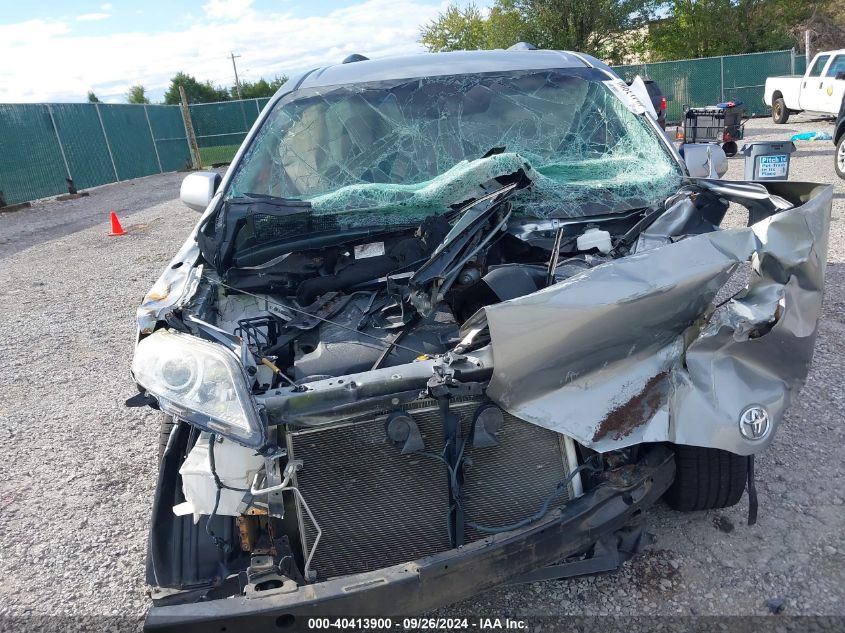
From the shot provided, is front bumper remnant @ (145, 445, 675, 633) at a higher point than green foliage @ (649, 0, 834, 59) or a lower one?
lower

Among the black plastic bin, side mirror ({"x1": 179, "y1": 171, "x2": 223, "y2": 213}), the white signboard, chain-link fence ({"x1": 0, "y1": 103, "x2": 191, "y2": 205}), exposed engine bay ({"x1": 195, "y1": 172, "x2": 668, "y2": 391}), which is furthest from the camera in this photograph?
chain-link fence ({"x1": 0, "y1": 103, "x2": 191, "y2": 205})

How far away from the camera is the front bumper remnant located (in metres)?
1.64

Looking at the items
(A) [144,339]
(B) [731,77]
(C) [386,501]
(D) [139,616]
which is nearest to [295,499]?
(C) [386,501]

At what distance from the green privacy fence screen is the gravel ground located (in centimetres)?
1156

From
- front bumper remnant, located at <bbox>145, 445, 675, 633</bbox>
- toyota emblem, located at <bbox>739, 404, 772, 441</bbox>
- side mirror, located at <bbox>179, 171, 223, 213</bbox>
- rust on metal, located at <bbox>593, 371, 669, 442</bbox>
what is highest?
side mirror, located at <bbox>179, 171, 223, 213</bbox>

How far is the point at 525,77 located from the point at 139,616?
3191 millimetres

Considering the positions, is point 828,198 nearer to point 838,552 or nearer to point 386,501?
point 838,552

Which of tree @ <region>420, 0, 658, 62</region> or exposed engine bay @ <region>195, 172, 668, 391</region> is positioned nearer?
exposed engine bay @ <region>195, 172, 668, 391</region>

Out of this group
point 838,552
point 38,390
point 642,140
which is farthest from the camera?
point 38,390

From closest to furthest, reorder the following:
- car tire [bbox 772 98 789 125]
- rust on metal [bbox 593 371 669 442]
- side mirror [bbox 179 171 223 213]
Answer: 1. rust on metal [bbox 593 371 669 442]
2. side mirror [bbox 179 171 223 213]
3. car tire [bbox 772 98 789 125]

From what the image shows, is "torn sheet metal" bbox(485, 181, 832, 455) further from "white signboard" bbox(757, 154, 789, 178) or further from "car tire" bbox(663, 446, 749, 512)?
"white signboard" bbox(757, 154, 789, 178)

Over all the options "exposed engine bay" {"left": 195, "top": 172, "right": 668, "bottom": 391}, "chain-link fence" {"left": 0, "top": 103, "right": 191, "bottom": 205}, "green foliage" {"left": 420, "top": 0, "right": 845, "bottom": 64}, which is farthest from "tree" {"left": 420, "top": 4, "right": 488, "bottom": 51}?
"exposed engine bay" {"left": 195, "top": 172, "right": 668, "bottom": 391}

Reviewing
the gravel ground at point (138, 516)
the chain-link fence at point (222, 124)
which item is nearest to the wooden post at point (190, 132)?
the chain-link fence at point (222, 124)

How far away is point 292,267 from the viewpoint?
279cm
